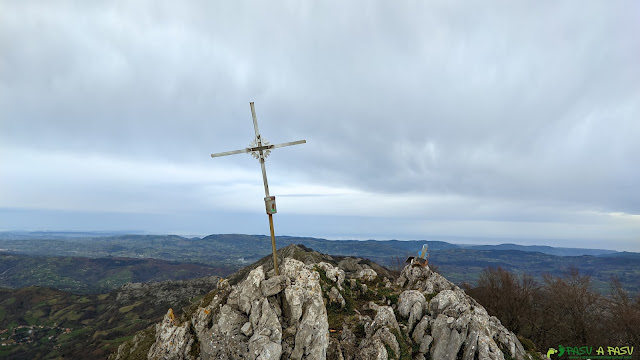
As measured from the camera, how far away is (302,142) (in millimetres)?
25078

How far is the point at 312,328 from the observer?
23.2 m

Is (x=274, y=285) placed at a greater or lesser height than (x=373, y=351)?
greater

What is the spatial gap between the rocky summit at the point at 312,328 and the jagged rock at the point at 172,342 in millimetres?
84

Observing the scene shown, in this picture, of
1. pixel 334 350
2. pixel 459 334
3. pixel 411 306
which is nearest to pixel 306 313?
pixel 334 350

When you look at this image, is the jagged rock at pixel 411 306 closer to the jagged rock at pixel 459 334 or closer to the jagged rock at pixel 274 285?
the jagged rock at pixel 459 334

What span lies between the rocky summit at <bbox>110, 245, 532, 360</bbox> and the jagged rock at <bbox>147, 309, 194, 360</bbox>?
0.08 m

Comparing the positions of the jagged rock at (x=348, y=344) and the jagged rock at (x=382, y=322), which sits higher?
the jagged rock at (x=382, y=322)

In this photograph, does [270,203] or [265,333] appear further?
[270,203]

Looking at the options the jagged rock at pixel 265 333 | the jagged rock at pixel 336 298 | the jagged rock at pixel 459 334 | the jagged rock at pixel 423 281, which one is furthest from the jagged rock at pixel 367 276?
the jagged rock at pixel 265 333

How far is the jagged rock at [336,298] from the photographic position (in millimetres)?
30562

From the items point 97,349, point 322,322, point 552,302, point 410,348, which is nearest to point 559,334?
point 552,302

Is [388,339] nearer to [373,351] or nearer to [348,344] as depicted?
[373,351]

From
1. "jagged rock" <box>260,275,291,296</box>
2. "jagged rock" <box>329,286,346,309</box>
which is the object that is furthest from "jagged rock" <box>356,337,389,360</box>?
"jagged rock" <box>260,275,291,296</box>

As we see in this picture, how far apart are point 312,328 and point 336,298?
814 cm
